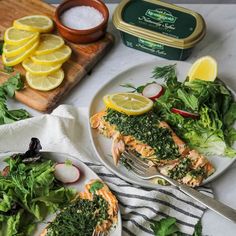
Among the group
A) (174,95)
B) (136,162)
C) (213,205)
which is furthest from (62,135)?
(213,205)

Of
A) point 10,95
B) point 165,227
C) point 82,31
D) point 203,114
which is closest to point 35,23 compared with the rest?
point 82,31

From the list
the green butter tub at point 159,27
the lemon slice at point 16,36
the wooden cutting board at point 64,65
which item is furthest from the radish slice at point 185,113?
the lemon slice at point 16,36

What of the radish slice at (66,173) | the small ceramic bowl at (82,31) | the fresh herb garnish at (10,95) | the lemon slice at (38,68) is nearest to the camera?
the radish slice at (66,173)

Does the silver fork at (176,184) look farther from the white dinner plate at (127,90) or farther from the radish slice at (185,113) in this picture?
the radish slice at (185,113)

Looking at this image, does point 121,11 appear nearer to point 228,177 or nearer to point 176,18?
point 176,18

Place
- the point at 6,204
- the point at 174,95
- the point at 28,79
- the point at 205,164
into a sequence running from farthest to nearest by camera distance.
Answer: the point at 28,79 < the point at 174,95 < the point at 205,164 < the point at 6,204

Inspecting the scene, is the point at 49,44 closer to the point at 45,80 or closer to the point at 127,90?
the point at 45,80
